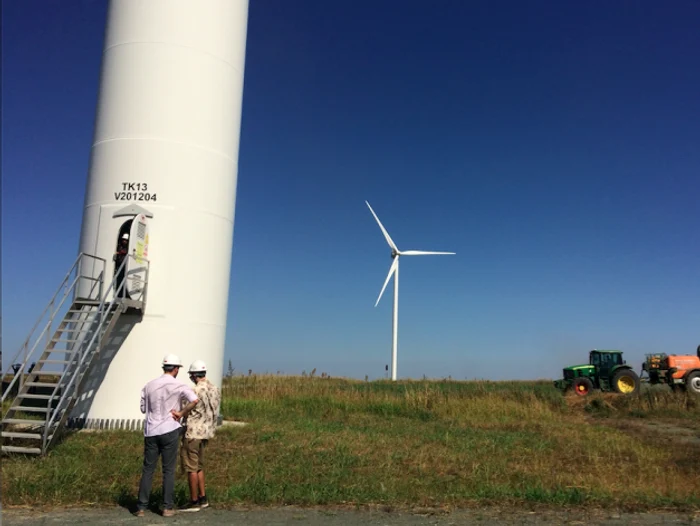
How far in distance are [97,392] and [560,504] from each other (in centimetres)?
1055

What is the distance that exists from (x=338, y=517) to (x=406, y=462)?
359cm

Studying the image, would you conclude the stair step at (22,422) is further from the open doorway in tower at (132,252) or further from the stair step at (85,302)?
the open doorway in tower at (132,252)

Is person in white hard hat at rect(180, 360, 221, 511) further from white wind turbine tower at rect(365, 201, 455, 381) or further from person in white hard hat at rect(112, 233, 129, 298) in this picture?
white wind turbine tower at rect(365, 201, 455, 381)

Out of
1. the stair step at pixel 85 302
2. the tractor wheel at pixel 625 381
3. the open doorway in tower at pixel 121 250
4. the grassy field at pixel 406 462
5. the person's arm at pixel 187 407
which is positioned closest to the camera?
the person's arm at pixel 187 407

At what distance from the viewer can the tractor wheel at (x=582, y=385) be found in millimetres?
25172

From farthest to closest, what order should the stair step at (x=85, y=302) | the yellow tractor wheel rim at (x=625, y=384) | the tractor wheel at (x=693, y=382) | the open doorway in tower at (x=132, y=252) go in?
the yellow tractor wheel rim at (x=625, y=384) < the tractor wheel at (x=693, y=382) < the open doorway in tower at (x=132, y=252) < the stair step at (x=85, y=302)

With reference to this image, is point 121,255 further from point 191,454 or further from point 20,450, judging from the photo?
point 191,454

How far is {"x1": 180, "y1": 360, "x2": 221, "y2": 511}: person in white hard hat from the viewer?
7340mm

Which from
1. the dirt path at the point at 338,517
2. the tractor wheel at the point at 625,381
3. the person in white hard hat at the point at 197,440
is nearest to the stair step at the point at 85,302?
the dirt path at the point at 338,517

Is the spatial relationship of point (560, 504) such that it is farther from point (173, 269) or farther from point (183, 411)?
point (173, 269)

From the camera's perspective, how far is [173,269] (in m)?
13.9

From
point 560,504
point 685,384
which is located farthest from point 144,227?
point 685,384

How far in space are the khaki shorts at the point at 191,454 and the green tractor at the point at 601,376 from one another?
69.0ft

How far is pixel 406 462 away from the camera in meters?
10.6
